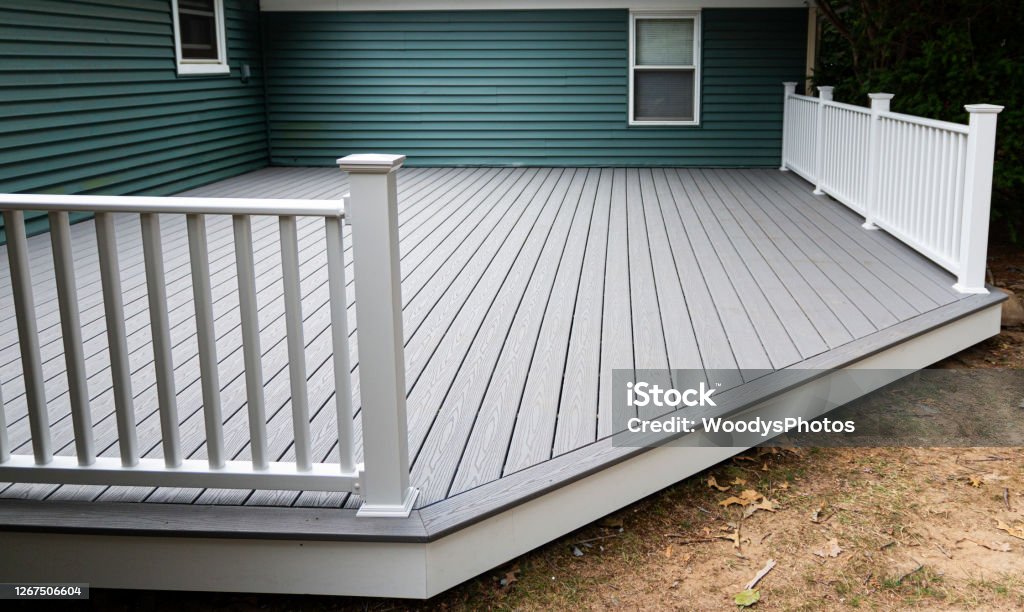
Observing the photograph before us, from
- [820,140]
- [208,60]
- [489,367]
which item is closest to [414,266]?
[489,367]

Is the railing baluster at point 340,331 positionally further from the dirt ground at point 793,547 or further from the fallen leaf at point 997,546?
the fallen leaf at point 997,546

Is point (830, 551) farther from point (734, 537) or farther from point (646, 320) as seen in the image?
point (646, 320)

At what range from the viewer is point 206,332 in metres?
2.25

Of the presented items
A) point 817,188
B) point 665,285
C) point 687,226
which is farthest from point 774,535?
point 817,188

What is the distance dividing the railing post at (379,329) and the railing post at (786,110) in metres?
8.05

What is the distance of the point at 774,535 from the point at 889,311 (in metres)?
1.69

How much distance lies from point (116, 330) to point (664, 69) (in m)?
8.73

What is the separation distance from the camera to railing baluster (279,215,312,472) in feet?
7.16

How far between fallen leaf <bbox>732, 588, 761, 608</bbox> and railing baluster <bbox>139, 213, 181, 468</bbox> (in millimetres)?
1493

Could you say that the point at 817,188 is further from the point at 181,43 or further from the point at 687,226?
the point at 181,43

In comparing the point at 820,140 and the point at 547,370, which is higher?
the point at 820,140

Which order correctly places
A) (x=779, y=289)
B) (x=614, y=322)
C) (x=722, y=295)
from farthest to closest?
1. (x=779, y=289)
2. (x=722, y=295)
3. (x=614, y=322)

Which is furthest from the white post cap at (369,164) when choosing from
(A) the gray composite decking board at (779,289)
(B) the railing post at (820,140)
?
(B) the railing post at (820,140)

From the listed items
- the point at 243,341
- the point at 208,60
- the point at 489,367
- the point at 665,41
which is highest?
the point at 665,41
